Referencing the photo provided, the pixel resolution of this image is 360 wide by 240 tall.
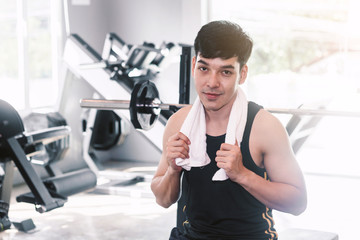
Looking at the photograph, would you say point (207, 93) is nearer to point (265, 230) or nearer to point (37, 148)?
point (265, 230)

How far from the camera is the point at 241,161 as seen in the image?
1.15m

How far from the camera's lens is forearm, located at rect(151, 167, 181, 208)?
1256mm

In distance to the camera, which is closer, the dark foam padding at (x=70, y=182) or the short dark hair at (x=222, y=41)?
the short dark hair at (x=222, y=41)

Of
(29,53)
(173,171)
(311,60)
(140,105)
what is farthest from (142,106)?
(311,60)

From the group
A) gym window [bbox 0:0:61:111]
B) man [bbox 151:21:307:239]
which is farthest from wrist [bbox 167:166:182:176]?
gym window [bbox 0:0:61:111]

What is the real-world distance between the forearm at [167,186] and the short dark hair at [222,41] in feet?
0.94

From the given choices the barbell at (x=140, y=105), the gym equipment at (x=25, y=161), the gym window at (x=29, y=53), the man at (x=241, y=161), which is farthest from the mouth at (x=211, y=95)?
the gym window at (x=29, y=53)

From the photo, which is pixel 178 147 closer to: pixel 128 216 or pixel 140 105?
pixel 140 105

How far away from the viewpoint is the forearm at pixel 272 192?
1151 mm

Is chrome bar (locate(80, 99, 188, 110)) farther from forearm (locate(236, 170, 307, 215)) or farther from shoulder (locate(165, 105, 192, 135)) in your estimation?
forearm (locate(236, 170, 307, 215))

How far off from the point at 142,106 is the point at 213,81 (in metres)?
1.05

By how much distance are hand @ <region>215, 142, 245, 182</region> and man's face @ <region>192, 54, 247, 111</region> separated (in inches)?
5.0

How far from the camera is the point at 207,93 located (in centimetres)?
121

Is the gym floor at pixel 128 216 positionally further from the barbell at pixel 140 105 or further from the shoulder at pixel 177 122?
the shoulder at pixel 177 122
